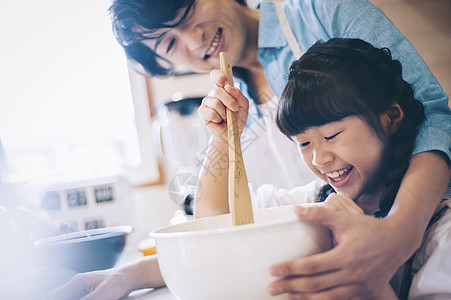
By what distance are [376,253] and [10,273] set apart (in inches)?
20.7

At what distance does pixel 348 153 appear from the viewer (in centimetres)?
53

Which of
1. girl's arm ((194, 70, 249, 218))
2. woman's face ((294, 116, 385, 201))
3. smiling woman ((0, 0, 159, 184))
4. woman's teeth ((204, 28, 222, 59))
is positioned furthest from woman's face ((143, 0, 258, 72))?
smiling woman ((0, 0, 159, 184))

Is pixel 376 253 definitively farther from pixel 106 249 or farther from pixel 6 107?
pixel 6 107

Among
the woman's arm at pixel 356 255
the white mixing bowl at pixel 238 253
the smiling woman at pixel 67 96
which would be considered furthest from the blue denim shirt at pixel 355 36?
the smiling woman at pixel 67 96

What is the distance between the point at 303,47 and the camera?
28.6 inches

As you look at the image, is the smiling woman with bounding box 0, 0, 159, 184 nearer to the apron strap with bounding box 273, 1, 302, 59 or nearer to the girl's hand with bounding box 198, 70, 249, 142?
the apron strap with bounding box 273, 1, 302, 59

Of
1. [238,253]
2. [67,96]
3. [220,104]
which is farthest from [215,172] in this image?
[67,96]

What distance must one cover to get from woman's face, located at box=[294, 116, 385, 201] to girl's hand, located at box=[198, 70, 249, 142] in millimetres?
105

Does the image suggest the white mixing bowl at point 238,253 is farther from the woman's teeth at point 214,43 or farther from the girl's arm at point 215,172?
the woman's teeth at point 214,43

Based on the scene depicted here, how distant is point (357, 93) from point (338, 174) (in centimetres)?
11

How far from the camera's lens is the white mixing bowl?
0.31m

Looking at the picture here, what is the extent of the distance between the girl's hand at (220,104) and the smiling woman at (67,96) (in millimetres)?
726

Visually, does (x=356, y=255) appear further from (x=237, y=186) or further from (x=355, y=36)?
(x=355, y=36)

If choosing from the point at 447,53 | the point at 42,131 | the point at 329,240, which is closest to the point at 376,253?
the point at 329,240
